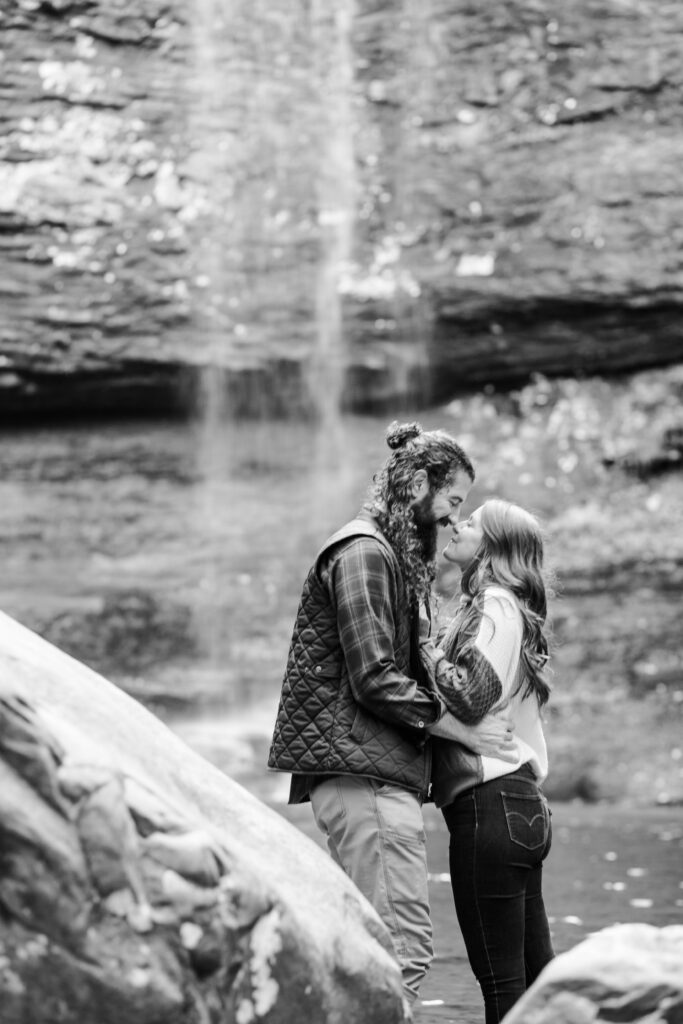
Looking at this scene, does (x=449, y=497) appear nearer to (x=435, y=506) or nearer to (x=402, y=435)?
(x=435, y=506)

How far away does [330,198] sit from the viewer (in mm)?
15570

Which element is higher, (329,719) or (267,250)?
(329,719)

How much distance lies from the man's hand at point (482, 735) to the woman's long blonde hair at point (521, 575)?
19cm

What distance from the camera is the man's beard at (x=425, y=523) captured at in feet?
12.8

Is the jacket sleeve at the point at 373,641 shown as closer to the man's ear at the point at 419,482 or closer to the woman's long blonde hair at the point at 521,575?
the man's ear at the point at 419,482

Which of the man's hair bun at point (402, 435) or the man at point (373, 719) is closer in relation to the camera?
the man at point (373, 719)

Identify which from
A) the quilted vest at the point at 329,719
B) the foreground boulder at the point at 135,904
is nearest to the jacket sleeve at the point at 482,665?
the quilted vest at the point at 329,719

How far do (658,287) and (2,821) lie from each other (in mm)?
12626

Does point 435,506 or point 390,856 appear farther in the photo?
point 435,506

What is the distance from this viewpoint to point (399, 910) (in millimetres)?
3660

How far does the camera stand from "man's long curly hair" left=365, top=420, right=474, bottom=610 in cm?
386

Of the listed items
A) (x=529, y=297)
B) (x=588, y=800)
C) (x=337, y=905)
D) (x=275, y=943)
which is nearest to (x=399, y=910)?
(x=337, y=905)

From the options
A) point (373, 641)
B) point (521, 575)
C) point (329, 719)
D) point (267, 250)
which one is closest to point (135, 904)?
point (329, 719)

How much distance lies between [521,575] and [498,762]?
54 cm
